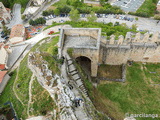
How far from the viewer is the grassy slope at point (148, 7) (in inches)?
2185

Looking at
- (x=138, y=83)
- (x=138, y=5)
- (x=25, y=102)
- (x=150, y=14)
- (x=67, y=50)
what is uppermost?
(x=138, y=5)

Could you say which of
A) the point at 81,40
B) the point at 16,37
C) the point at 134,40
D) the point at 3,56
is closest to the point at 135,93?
the point at 134,40

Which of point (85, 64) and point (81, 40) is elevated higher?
point (81, 40)

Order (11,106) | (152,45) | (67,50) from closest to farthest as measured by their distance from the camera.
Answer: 1. (11,106)
2. (67,50)
3. (152,45)

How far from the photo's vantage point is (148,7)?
194ft

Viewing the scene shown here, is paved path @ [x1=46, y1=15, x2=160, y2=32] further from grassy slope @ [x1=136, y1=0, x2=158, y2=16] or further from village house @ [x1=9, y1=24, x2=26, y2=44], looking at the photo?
village house @ [x1=9, y1=24, x2=26, y2=44]

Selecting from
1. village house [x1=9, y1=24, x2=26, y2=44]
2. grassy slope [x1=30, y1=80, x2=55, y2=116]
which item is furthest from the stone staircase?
village house [x1=9, y1=24, x2=26, y2=44]

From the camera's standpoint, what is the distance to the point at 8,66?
27922 millimetres

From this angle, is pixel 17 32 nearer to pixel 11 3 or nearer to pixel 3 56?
pixel 3 56

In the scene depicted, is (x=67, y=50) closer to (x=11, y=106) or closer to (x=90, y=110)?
(x=90, y=110)

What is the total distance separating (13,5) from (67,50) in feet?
180

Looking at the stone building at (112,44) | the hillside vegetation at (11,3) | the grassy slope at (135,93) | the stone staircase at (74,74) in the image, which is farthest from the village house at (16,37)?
the grassy slope at (135,93)

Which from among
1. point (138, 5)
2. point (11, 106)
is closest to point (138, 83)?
point (11, 106)

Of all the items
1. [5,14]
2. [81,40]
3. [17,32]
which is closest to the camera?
[81,40]
